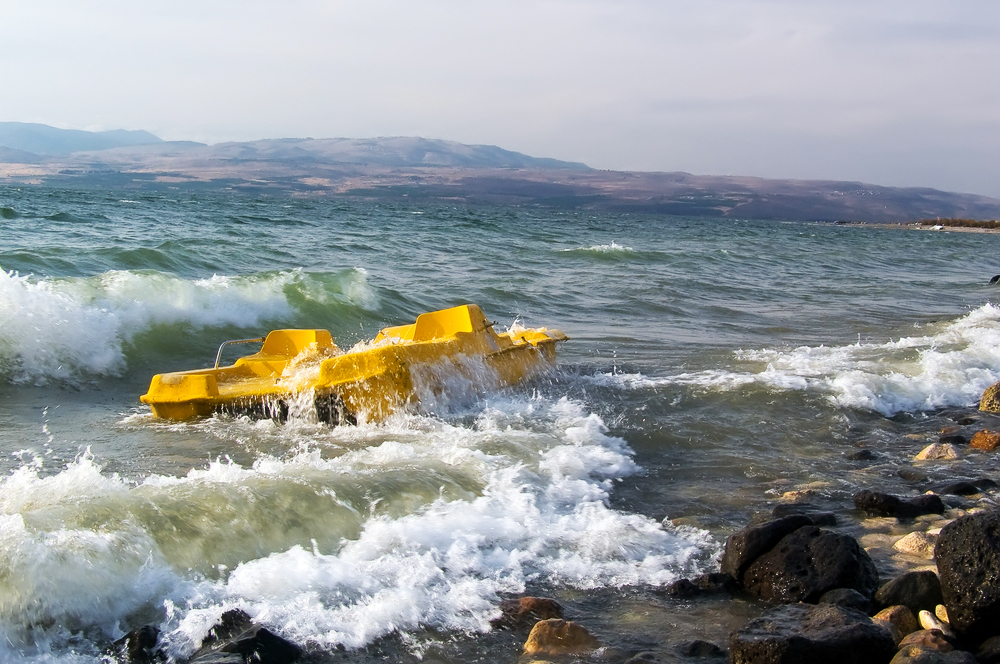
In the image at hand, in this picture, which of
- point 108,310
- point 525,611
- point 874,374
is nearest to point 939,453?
point 874,374

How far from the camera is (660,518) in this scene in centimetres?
505

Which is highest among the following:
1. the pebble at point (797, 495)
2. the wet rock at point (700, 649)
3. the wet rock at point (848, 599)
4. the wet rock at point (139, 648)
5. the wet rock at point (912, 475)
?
the wet rock at point (848, 599)

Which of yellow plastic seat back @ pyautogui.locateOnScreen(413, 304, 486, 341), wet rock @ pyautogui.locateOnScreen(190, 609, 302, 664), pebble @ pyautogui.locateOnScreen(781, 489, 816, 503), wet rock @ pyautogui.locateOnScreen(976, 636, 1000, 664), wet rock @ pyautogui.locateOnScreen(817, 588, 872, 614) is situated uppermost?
yellow plastic seat back @ pyautogui.locateOnScreen(413, 304, 486, 341)

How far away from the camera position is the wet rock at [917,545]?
14.8ft

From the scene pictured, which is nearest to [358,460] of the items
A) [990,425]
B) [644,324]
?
[990,425]

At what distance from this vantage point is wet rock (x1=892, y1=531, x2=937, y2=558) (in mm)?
4500

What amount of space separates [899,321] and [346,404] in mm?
12228

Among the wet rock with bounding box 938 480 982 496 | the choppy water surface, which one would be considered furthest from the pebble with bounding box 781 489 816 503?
the wet rock with bounding box 938 480 982 496

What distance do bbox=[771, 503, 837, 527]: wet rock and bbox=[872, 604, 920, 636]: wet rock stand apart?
1044 mm

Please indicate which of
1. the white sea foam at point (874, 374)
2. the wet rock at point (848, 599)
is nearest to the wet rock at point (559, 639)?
the wet rock at point (848, 599)

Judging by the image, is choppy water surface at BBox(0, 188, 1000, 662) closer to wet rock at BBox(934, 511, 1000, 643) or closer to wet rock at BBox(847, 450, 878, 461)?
wet rock at BBox(847, 450, 878, 461)

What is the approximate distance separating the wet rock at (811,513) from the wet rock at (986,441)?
242 cm

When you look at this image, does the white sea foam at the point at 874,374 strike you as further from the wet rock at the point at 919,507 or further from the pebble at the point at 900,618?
the pebble at the point at 900,618

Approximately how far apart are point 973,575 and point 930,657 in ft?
1.74
